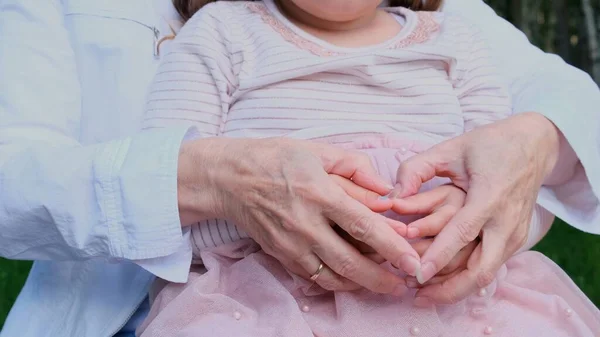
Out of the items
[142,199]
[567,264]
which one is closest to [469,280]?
[142,199]

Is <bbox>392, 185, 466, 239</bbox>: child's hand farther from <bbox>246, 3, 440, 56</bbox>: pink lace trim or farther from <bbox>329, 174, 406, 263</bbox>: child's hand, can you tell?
<bbox>246, 3, 440, 56</bbox>: pink lace trim

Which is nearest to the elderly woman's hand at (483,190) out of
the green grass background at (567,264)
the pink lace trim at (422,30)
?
the pink lace trim at (422,30)

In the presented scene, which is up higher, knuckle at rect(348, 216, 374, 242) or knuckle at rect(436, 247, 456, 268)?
knuckle at rect(348, 216, 374, 242)

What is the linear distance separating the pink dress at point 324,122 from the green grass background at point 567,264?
5.84ft

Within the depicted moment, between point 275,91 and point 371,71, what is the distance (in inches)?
8.2

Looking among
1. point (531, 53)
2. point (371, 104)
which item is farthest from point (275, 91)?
point (531, 53)

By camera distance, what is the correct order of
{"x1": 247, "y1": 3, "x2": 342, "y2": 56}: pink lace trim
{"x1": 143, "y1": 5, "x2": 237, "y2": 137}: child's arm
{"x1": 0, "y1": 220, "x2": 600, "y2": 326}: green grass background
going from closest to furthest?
{"x1": 143, "y1": 5, "x2": 237, "y2": 137}: child's arm → {"x1": 247, "y1": 3, "x2": 342, "y2": 56}: pink lace trim → {"x1": 0, "y1": 220, "x2": 600, "y2": 326}: green grass background

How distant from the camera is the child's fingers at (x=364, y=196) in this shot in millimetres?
1380

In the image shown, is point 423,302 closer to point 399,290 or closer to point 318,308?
point 399,290

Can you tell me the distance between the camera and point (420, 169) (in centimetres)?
144

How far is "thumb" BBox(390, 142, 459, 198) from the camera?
143 centimetres

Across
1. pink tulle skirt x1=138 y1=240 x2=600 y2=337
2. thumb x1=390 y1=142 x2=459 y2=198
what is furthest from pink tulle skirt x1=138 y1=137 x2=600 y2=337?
thumb x1=390 y1=142 x2=459 y2=198

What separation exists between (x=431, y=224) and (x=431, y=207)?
6 cm

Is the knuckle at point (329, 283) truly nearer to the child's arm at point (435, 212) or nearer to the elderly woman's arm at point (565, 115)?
the child's arm at point (435, 212)
